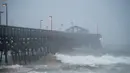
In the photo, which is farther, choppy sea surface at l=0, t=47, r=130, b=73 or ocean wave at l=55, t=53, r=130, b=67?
ocean wave at l=55, t=53, r=130, b=67

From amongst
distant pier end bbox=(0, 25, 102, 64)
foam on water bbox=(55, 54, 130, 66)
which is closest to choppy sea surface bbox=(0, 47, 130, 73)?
foam on water bbox=(55, 54, 130, 66)

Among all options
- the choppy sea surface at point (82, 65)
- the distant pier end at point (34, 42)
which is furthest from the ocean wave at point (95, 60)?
the distant pier end at point (34, 42)

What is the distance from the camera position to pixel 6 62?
6.07 m

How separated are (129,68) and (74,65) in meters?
2.09

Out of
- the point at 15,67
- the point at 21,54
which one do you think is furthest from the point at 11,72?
the point at 21,54

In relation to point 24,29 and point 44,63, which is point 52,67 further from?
point 24,29

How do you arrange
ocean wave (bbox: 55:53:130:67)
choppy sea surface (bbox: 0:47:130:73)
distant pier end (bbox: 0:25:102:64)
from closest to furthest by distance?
choppy sea surface (bbox: 0:47:130:73)
ocean wave (bbox: 55:53:130:67)
distant pier end (bbox: 0:25:102:64)

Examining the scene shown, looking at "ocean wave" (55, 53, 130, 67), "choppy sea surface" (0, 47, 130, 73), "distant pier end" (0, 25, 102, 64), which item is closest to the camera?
"choppy sea surface" (0, 47, 130, 73)

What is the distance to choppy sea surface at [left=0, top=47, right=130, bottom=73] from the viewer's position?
5844 millimetres

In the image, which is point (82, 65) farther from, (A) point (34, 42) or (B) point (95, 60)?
(A) point (34, 42)

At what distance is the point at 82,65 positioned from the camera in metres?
6.04

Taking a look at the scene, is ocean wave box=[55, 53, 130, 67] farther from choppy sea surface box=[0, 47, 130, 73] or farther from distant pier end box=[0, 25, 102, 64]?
distant pier end box=[0, 25, 102, 64]

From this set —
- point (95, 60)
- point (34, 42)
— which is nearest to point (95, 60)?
point (95, 60)

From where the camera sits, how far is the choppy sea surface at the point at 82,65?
584 centimetres
